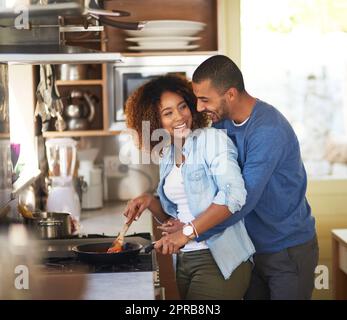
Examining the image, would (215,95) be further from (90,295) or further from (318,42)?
(90,295)

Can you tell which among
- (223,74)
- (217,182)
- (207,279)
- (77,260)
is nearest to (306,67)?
(223,74)

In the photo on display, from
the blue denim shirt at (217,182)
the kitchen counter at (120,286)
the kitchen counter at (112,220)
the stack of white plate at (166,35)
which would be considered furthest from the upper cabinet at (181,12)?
the kitchen counter at (120,286)

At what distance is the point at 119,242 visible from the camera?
57.2 inches

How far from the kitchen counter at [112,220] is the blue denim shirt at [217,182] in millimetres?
139

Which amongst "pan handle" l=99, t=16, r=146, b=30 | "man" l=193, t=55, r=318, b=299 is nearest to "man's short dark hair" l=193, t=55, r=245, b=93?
"man" l=193, t=55, r=318, b=299

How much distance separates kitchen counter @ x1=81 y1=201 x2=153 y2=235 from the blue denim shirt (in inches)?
5.5

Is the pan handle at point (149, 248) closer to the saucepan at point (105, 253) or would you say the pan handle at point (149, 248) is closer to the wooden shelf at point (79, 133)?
the saucepan at point (105, 253)

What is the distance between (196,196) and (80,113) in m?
0.34

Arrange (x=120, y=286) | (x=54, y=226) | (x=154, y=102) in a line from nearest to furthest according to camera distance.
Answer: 1. (x=120, y=286)
2. (x=154, y=102)
3. (x=54, y=226)

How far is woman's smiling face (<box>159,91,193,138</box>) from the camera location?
4.53 ft

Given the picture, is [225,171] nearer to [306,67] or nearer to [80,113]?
[306,67]

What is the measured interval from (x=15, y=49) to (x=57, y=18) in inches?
3.8
